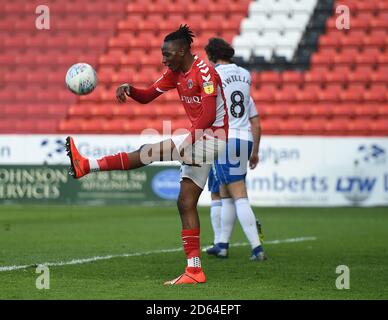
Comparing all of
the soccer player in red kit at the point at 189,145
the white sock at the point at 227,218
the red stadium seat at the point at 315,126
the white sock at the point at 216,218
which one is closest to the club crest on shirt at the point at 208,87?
the soccer player in red kit at the point at 189,145

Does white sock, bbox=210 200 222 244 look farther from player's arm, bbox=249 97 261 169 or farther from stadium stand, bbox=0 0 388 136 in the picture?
stadium stand, bbox=0 0 388 136

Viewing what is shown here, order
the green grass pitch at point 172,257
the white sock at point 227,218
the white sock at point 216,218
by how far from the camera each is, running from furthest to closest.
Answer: the white sock at point 216,218
the white sock at point 227,218
the green grass pitch at point 172,257

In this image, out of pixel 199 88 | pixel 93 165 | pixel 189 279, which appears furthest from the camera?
pixel 199 88

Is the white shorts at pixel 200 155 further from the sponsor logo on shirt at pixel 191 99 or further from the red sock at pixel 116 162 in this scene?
the red sock at pixel 116 162

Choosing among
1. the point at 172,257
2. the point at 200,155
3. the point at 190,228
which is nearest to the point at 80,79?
the point at 200,155

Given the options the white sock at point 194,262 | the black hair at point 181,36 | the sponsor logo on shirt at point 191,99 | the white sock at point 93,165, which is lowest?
the white sock at point 194,262

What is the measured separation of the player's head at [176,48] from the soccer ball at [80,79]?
982mm

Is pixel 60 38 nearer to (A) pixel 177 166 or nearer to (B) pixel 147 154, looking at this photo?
(A) pixel 177 166

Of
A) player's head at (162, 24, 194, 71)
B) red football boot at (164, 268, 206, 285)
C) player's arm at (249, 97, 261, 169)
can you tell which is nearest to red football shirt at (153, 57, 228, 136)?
player's head at (162, 24, 194, 71)

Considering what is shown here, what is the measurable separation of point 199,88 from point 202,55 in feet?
50.5

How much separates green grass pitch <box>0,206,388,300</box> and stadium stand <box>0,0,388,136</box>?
5557mm

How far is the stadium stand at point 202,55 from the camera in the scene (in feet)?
70.8

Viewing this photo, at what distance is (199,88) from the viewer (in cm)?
715

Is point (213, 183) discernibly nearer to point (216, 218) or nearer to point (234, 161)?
point (216, 218)
